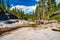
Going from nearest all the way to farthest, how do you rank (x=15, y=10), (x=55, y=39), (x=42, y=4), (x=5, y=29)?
(x=55, y=39) → (x=5, y=29) → (x=42, y=4) → (x=15, y=10)

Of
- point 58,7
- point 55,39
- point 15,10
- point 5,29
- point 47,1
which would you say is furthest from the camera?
point 15,10

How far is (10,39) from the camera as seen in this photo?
1102 cm

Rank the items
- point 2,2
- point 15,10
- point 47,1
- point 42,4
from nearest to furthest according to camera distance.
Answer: point 47,1
point 42,4
point 2,2
point 15,10

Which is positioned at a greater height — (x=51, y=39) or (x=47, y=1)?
(x=47, y=1)

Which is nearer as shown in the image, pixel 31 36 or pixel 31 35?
pixel 31 36

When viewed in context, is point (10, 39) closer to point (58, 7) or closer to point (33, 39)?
point (33, 39)

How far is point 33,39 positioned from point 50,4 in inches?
1803

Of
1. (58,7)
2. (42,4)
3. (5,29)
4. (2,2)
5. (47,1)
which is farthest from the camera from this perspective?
(58,7)

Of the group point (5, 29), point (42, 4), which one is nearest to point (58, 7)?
point (42, 4)

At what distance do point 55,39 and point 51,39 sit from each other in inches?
12.1

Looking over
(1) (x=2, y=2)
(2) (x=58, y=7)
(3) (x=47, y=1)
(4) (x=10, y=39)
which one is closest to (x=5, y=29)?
(4) (x=10, y=39)

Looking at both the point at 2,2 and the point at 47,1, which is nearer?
the point at 47,1

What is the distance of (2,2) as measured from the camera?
62031mm

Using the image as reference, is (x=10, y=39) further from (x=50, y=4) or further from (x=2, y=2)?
(x=2, y=2)
